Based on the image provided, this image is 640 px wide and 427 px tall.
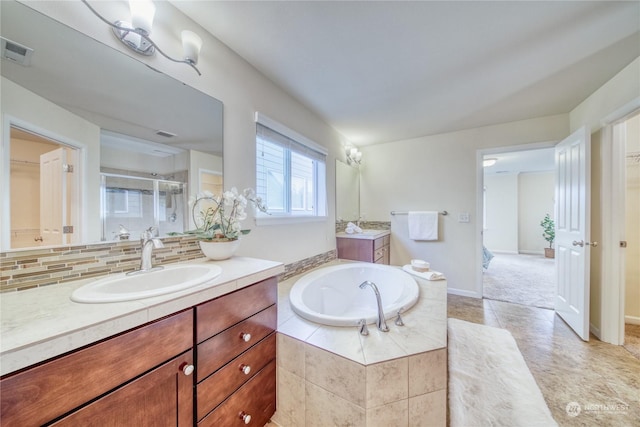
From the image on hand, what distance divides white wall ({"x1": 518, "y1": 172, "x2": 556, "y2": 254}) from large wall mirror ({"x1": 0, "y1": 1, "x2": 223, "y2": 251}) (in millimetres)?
7697

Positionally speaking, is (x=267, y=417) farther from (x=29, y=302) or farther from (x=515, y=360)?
(x=515, y=360)

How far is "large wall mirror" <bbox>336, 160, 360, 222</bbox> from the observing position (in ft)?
10.1

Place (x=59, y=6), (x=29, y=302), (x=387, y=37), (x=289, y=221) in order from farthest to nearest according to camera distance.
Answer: (x=289, y=221) → (x=387, y=37) → (x=59, y=6) → (x=29, y=302)

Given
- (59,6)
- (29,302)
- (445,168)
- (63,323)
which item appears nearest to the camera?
(63,323)

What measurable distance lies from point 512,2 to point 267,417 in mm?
2590

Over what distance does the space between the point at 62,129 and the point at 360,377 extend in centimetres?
163

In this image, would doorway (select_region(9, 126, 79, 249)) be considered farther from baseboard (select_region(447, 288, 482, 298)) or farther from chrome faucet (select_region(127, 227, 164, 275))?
baseboard (select_region(447, 288, 482, 298))

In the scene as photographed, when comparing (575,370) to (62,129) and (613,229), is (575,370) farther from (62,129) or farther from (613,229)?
(62,129)

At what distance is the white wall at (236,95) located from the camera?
0.99m

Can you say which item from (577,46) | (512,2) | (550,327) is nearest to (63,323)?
(512,2)

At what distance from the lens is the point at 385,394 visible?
3.24 feet

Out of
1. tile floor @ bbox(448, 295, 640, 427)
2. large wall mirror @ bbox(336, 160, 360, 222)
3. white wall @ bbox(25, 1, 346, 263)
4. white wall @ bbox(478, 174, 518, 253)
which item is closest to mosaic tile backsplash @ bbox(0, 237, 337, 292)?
white wall @ bbox(25, 1, 346, 263)

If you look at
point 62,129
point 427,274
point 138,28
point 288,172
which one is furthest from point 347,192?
point 62,129

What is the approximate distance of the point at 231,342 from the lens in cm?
95
